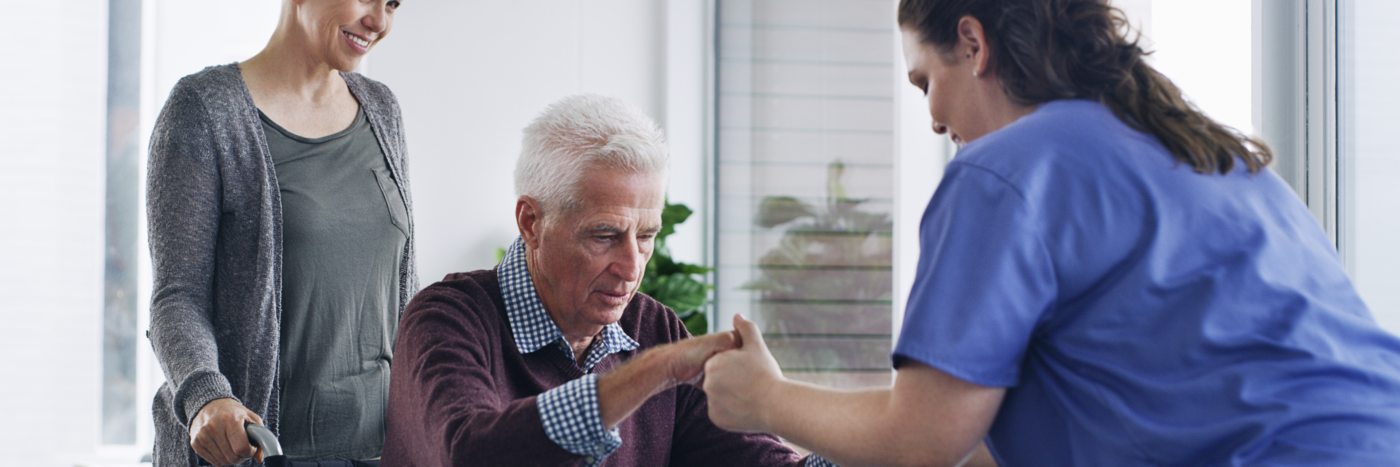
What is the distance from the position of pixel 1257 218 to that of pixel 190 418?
4.53 feet

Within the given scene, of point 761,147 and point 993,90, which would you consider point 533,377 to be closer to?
point 993,90

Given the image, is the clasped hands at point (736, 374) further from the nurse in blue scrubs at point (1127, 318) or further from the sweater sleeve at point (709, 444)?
the sweater sleeve at point (709, 444)

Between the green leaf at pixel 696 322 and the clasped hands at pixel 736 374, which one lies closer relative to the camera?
the clasped hands at pixel 736 374

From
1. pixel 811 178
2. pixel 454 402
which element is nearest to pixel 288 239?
pixel 454 402

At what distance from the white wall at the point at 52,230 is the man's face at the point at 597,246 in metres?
2.74

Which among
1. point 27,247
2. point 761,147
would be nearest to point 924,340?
point 761,147

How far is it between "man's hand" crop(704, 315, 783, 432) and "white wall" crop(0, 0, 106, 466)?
3.19 metres

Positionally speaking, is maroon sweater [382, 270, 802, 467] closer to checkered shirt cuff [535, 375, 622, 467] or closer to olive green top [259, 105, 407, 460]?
checkered shirt cuff [535, 375, 622, 467]

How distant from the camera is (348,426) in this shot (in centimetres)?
171

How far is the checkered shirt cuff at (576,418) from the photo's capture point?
111cm

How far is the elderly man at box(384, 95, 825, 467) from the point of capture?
1251 millimetres

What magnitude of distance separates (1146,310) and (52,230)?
3.71m

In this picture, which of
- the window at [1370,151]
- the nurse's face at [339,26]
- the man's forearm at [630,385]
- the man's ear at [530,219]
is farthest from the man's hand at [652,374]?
the window at [1370,151]

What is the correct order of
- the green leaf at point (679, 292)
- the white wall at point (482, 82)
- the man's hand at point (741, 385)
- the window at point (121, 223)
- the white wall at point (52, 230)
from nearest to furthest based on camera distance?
the man's hand at point (741, 385) → the white wall at point (52, 230) → the window at point (121, 223) → the green leaf at point (679, 292) → the white wall at point (482, 82)
